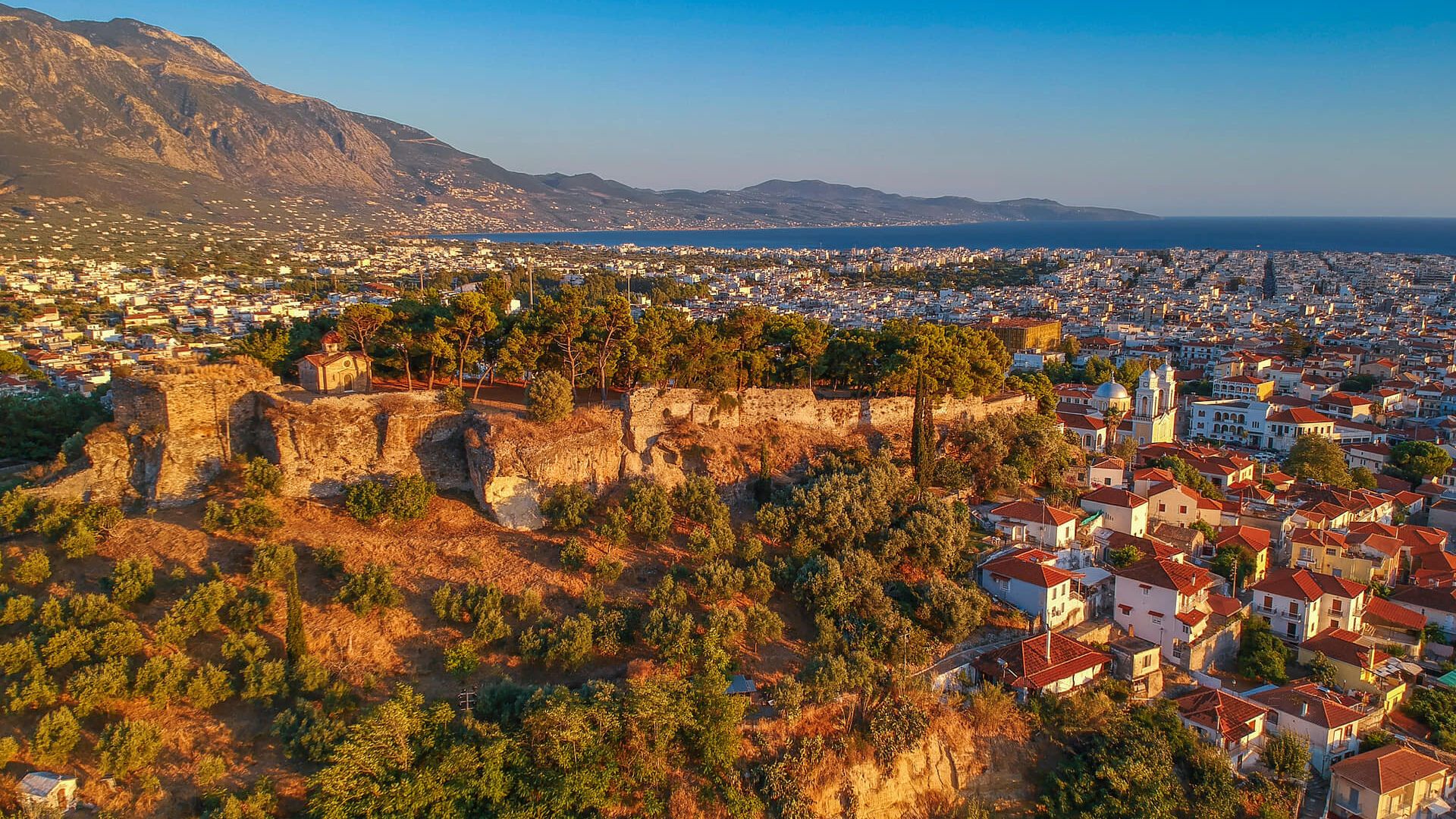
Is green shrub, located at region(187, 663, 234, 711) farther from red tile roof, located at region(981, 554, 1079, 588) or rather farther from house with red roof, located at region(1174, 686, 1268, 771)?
house with red roof, located at region(1174, 686, 1268, 771)

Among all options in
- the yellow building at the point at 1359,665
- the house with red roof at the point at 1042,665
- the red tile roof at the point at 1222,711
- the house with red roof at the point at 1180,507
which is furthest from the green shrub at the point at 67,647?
the house with red roof at the point at 1180,507

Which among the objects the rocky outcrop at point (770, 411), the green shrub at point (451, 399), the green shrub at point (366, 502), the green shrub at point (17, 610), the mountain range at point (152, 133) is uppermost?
the mountain range at point (152, 133)

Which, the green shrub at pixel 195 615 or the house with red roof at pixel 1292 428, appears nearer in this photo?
the green shrub at pixel 195 615

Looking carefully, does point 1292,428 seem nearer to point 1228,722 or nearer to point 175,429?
point 1228,722

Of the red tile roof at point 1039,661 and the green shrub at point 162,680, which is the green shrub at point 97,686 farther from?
the red tile roof at point 1039,661

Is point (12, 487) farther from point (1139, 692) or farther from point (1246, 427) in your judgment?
point (1246, 427)

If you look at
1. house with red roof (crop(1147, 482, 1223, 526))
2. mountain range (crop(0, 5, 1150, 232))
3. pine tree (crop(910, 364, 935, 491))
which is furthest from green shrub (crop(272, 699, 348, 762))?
mountain range (crop(0, 5, 1150, 232))

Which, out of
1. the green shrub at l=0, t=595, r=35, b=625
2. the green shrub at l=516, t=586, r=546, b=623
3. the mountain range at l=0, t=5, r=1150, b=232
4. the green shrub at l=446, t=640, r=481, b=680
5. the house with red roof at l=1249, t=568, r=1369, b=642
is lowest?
the house with red roof at l=1249, t=568, r=1369, b=642

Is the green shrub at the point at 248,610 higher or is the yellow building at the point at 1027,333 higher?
the yellow building at the point at 1027,333
